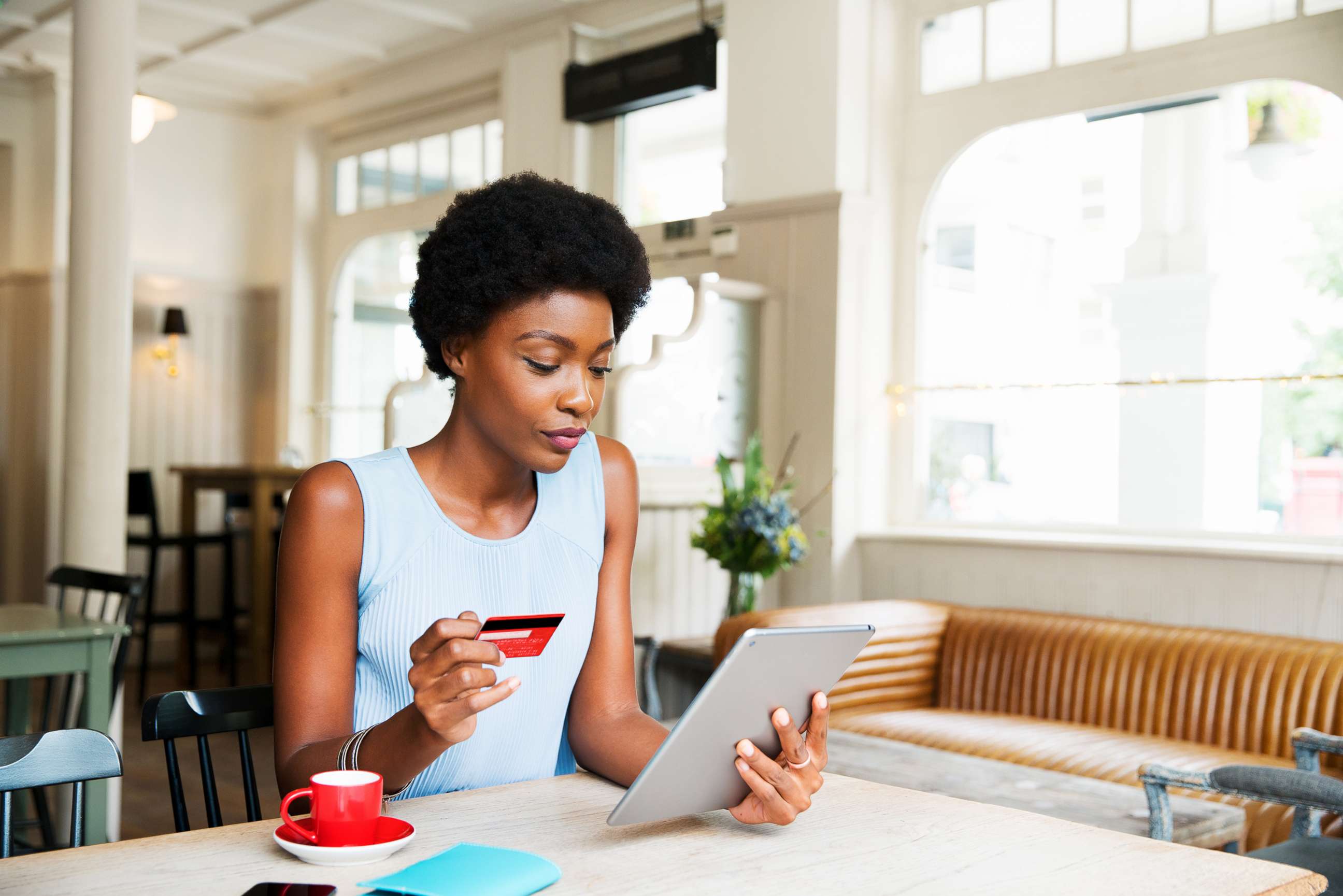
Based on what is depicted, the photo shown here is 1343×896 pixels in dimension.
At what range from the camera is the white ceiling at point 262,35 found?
6.00 metres

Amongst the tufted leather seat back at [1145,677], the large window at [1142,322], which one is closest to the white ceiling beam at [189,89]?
the large window at [1142,322]

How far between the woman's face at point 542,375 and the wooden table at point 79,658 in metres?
1.85

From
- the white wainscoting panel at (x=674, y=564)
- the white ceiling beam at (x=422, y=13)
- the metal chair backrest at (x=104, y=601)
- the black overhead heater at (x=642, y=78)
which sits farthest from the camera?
the white ceiling beam at (x=422, y=13)

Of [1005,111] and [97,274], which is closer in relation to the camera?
[97,274]

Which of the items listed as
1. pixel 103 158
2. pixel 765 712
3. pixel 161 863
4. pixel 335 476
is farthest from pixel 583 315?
pixel 103 158

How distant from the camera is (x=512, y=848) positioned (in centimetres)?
110

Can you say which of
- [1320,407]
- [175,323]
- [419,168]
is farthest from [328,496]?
[175,323]

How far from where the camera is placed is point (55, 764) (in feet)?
4.17

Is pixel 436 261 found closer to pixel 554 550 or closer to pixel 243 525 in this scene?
pixel 554 550

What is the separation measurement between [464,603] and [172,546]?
5694 millimetres

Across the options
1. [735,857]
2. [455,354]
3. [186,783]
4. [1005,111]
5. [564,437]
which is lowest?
[186,783]

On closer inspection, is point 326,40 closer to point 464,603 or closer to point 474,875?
point 464,603

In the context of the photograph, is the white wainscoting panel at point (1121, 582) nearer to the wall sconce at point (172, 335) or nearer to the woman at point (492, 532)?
the woman at point (492, 532)

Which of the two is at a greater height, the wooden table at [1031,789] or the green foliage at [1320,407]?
the green foliage at [1320,407]
